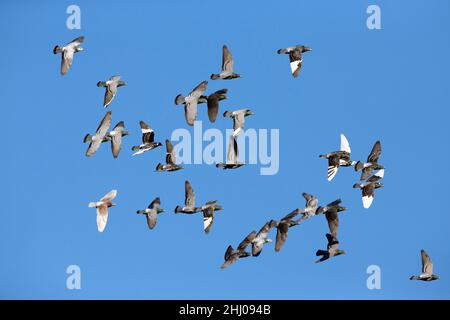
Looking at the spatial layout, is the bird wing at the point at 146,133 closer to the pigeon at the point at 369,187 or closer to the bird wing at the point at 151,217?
the bird wing at the point at 151,217

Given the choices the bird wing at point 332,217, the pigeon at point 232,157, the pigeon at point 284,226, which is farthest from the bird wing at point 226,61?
the bird wing at point 332,217

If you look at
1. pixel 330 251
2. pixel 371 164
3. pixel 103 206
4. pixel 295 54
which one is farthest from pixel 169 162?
pixel 371 164

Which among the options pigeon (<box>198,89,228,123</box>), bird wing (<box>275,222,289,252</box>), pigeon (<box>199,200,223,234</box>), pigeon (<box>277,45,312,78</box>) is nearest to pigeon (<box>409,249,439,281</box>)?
bird wing (<box>275,222,289,252</box>)

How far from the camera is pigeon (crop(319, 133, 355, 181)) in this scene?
113 feet

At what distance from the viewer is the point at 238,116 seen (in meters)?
34.6

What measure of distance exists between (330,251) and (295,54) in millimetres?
5157

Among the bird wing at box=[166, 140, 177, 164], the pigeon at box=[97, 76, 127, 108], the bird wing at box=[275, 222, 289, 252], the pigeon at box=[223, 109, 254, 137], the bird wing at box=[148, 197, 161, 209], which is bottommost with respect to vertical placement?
the bird wing at box=[275, 222, 289, 252]

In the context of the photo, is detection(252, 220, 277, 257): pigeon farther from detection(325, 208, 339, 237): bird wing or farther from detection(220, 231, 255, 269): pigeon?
detection(325, 208, 339, 237): bird wing

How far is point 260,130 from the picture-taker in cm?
4309

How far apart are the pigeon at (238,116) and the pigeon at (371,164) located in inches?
123

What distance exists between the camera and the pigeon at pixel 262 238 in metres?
34.1

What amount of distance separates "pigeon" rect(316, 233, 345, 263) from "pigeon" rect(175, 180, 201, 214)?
3.39 meters
